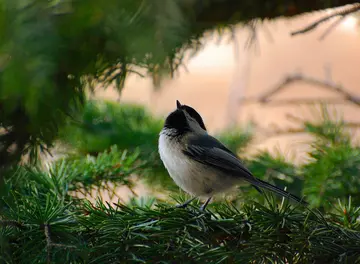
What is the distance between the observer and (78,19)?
0.50ft

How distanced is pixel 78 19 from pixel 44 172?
0.57 meters

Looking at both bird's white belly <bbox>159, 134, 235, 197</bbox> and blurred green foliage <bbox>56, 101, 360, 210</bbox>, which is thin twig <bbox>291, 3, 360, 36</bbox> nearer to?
blurred green foliage <bbox>56, 101, 360, 210</bbox>

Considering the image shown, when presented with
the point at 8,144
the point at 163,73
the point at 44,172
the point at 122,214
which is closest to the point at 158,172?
the point at 44,172

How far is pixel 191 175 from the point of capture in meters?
0.87

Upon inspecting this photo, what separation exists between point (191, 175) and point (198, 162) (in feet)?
0.13

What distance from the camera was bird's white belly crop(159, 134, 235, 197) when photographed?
0.85m

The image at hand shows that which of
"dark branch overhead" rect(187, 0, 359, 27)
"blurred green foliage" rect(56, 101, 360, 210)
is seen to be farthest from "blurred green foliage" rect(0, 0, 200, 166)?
"blurred green foliage" rect(56, 101, 360, 210)

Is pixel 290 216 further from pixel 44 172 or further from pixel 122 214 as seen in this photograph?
pixel 44 172

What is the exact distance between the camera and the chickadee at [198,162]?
85 centimetres

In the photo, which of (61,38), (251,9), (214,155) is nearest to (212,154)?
(214,155)

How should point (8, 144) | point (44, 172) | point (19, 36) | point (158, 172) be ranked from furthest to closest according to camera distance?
point (158, 172)
point (44, 172)
point (8, 144)
point (19, 36)

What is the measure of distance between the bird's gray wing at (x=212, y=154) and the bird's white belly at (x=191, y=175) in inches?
0.5

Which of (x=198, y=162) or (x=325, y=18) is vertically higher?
(x=325, y=18)

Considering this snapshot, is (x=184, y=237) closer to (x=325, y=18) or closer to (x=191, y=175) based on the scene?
(x=325, y=18)
